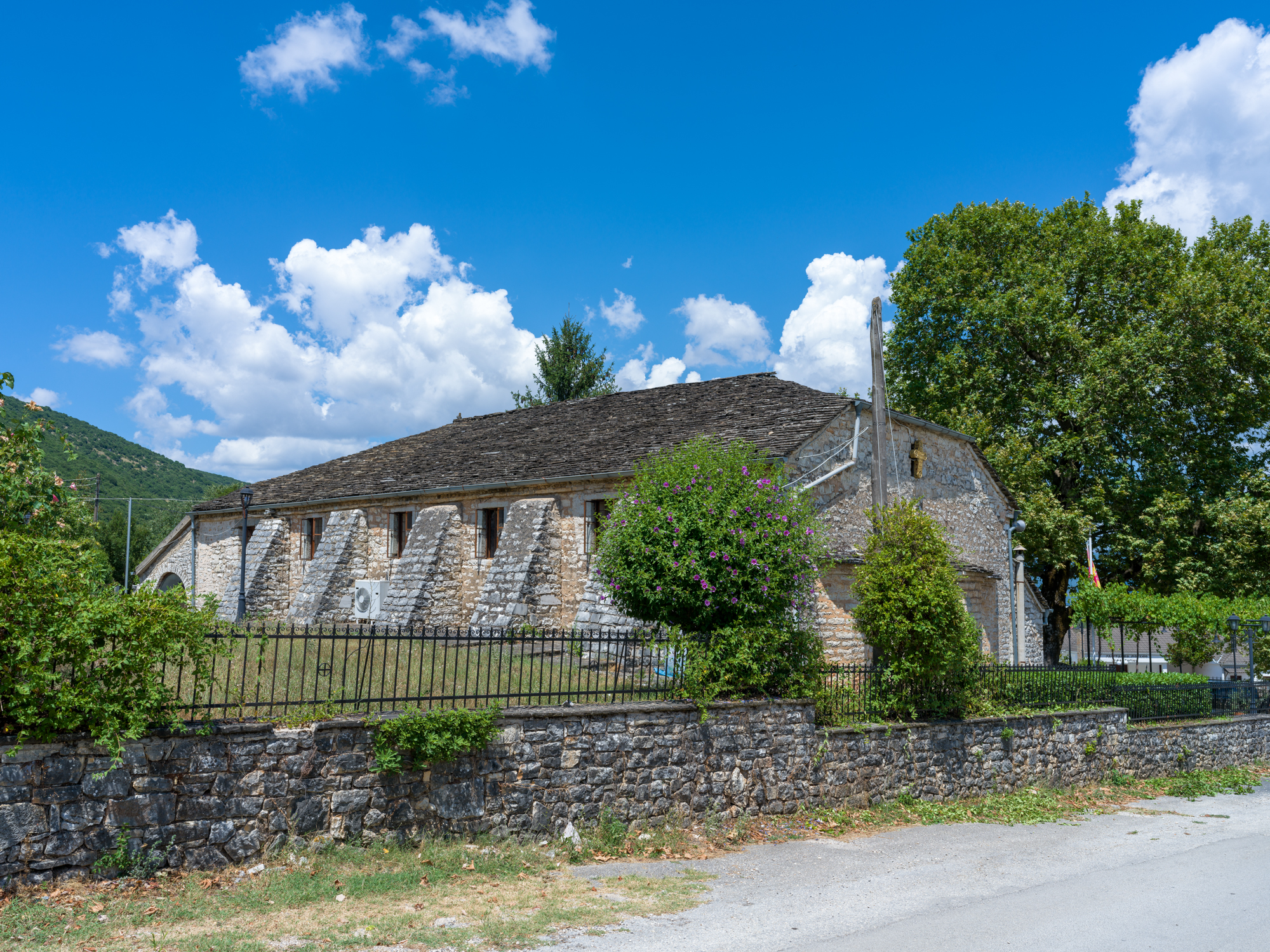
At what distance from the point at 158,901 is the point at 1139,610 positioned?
21.1 metres

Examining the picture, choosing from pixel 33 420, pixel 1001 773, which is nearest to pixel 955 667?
pixel 1001 773

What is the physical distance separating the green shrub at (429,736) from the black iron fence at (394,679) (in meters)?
0.20

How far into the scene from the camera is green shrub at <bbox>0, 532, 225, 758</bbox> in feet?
21.4

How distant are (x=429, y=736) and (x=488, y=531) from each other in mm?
14769

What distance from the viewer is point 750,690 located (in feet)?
36.0

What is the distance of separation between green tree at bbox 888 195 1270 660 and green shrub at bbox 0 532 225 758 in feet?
85.4

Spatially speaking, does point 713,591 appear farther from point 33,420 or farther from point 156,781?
point 33,420

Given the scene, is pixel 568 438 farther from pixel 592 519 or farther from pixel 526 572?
pixel 526 572

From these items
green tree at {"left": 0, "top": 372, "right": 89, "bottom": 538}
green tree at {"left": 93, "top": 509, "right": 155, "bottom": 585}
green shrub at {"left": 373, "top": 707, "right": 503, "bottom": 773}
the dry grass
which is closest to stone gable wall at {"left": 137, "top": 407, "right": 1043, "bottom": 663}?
green shrub at {"left": 373, "top": 707, "right": 503, "bottom": 773}

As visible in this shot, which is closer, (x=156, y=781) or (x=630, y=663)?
(x=156, y=781)

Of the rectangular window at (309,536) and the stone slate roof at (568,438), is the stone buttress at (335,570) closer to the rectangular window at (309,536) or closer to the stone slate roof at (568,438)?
the stone slate roof at (568,438)

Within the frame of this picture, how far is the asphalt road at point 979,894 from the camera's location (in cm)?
677

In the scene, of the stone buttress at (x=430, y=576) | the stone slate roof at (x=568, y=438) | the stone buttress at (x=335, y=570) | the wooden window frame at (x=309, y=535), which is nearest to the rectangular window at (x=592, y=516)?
the stone slate roof at (x=568, y=438)

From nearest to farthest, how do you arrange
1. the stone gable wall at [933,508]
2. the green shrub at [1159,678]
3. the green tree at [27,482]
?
1. the green tree at [27,482]
2. the green shrub at [1159,678]
3. the stone gable wall at [933,508]
